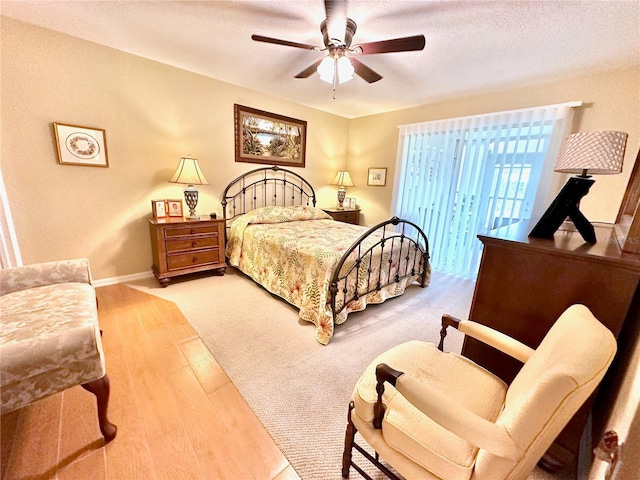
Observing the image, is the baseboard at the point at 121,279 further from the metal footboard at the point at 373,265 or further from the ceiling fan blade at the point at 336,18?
the ceiling fan blade at the point at 336,18

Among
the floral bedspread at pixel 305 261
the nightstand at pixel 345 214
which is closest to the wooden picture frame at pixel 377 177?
the nightstand at pixel 345 214

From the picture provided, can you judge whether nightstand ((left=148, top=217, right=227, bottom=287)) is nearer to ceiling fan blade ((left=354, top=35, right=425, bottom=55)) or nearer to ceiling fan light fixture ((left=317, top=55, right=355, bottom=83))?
ceiling fan light fixture ((left=317, top=55, right=355, bottom=83))

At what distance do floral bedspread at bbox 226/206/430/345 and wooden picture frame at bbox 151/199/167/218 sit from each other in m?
0.84

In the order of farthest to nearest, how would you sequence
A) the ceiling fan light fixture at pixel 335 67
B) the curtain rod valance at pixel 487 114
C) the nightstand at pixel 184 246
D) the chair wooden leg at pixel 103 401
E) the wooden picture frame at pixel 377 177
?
the wooden picture frame at pixel 377 177 → the nightstand at pixel 184 246 → the curtain rod valance at pixel 487 114 → the ceiling fan light fixture at pixel 335 67 → the chair wooden leg at pixel 103 401

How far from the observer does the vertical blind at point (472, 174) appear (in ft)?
9.62

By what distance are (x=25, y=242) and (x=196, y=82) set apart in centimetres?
253

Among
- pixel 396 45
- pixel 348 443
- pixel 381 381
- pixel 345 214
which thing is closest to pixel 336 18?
pixel 396 45

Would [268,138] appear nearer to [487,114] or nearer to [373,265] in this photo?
[373,265]

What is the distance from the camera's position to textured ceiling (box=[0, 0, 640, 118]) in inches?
70.8

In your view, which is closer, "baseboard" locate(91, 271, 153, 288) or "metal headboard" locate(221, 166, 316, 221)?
"baseboard" locate(91, 271, 153, 288)

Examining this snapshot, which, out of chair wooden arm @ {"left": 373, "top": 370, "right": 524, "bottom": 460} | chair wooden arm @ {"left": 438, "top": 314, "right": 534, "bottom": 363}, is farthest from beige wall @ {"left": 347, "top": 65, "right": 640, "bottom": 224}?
chair wooden arm @ {"left": 373, "top": 370, "right": 524, "bottom": 460}

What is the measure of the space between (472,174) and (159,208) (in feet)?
13.5

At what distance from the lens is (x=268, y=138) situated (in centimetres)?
388

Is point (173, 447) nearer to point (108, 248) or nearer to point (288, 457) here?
point (288, 457)
